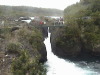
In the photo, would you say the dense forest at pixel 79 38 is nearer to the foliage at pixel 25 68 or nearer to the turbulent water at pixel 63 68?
the turbulent water at pixel 63 68

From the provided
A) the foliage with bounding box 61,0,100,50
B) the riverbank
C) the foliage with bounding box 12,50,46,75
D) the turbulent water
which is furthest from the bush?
the foliage with bounding box 61,0,100,50

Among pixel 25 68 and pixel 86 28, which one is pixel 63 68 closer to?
pixel 86 28

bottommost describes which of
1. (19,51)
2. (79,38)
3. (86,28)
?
(79,38)

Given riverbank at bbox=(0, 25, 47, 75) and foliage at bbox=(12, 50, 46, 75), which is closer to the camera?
foliage at bbox=(12, 50, 46, 75)

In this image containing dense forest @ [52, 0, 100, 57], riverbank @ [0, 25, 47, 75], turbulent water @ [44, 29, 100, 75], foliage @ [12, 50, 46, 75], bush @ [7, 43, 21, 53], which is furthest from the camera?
dense forest @ [52, 0, 100, 57]

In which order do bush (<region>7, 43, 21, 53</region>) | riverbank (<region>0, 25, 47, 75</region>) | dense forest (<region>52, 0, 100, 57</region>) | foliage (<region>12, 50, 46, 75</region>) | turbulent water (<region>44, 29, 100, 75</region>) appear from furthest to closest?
dense forest (<region>52, 0, 100, 57</region>), turbulent water (<region>44, 29, 100, 75</region>), bush (<region>7, 43, 21, 53</region>), riverbank (<region>0, 25, 47, 75</region>), foliage (<region>12, 50, 46, 75</region>)

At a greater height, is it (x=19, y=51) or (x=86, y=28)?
(x=86, y=28)

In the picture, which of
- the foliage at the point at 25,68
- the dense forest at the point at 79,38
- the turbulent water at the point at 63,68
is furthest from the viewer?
the dense forest at the point at 79,38

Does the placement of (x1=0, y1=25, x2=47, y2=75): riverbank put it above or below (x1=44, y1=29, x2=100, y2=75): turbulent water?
above

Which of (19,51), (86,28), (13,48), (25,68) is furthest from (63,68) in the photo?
(25,68)

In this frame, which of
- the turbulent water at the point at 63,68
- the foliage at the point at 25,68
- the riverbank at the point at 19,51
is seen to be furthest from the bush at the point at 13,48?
the foliage at the point at 25,68

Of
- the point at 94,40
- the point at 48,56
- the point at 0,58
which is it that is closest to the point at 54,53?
the point at 48,56

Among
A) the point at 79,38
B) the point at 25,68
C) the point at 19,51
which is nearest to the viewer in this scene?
the point at 25,68

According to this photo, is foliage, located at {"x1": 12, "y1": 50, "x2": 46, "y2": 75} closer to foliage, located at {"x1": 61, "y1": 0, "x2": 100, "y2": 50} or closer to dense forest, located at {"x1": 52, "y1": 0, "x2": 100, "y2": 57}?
dense forest, located at {"x1": 52, "y1": 0, "x2": 100, "y2": 57}
